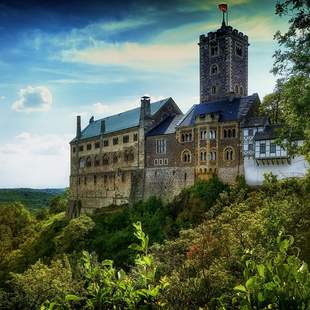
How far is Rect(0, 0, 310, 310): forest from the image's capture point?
4684mm

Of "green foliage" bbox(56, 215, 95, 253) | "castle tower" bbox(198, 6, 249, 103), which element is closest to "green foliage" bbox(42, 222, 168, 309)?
"green foliage" bbox(56, 215, 95, 253)

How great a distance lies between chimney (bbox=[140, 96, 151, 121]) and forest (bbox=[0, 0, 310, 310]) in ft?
38.3

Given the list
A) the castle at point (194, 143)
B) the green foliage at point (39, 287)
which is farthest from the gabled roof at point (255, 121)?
the green foliage at point (39, 287)

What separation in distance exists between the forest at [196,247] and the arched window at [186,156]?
12.6 ft

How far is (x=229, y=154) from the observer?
4588 centimetres

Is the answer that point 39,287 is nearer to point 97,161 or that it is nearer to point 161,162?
point 161,162

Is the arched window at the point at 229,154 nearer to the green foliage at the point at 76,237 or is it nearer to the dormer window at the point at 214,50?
the dormer window at the point at 214,50

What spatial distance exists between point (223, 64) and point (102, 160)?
78.1 ft

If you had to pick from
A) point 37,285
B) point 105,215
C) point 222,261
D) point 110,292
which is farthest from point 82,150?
point 110,292

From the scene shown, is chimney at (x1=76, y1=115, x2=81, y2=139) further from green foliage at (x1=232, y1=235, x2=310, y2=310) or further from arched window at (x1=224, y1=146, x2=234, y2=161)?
green foliage at (x1=232, y1=235, x2=310, y2=310)

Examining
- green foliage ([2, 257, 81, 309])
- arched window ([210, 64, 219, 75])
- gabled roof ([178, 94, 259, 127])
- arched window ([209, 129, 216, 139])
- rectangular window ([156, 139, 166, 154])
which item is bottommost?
green foliage ([2, 257, 81, 309])

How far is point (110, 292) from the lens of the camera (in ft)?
17.1

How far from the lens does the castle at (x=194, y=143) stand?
144ft

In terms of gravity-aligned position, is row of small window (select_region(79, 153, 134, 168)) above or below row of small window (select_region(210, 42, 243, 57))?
below
